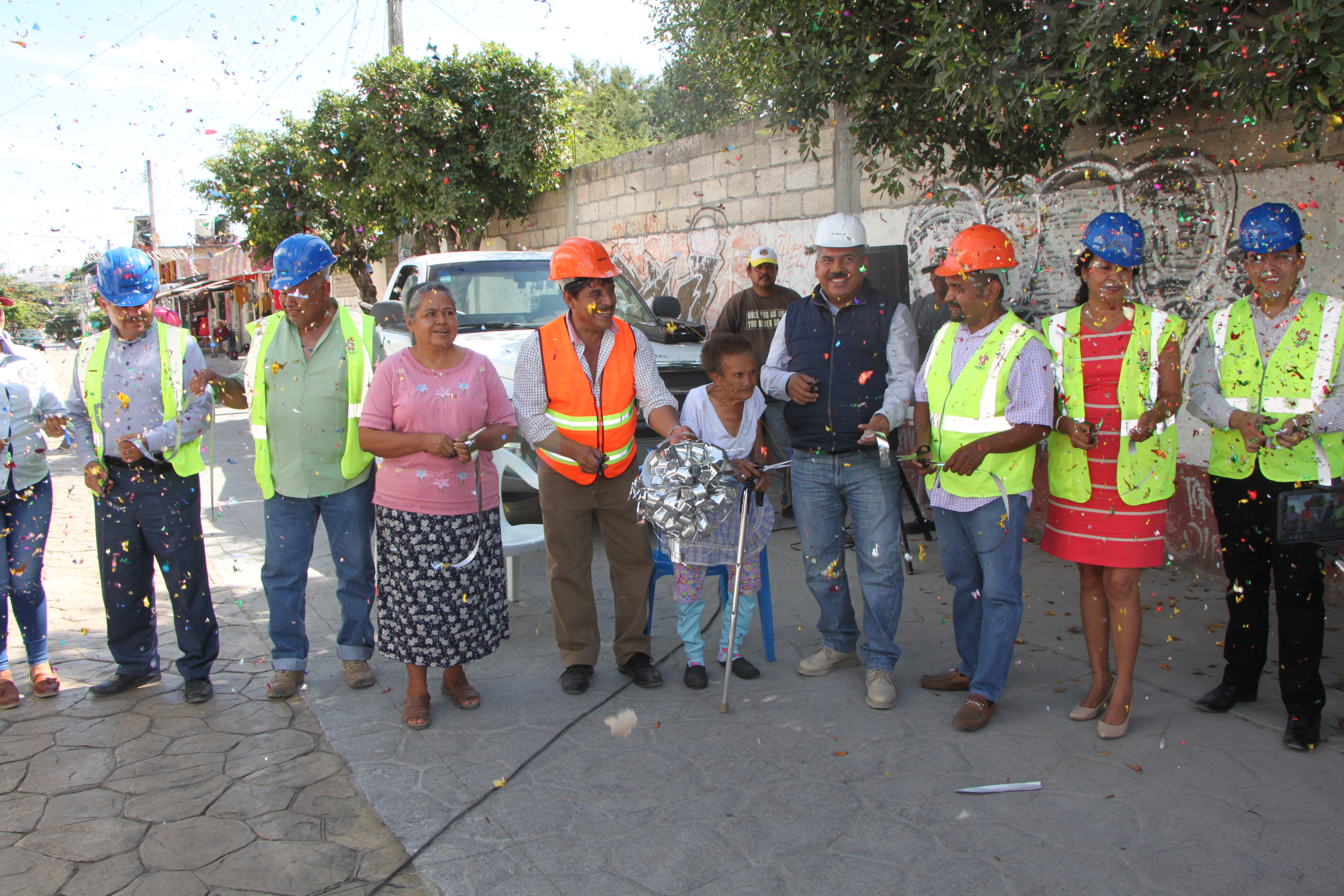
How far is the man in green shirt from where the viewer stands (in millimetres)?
4277

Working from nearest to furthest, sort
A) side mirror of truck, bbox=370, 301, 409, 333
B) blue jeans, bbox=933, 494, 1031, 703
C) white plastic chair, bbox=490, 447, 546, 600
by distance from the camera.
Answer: blue jeans, bbox=933, 494, 1031, 703, white plastic chair, bbox=490, 447, 546, 600, side mirror of truck, bbox=370, 301, 409, 333

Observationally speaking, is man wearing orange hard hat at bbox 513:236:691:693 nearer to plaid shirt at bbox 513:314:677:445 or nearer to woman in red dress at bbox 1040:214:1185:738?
plaid shirt at bbox 513:314:677:445

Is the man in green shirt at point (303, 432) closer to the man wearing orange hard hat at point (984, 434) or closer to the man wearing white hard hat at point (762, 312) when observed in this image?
the man wearing orange hard hat at point (984, 434)

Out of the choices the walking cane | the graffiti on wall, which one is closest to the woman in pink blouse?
the walking cane

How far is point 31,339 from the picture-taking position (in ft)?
69.3

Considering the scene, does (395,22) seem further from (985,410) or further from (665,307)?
(985,410)

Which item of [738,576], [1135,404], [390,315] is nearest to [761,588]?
[738,576]

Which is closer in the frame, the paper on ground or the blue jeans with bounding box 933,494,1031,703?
the paper on ground

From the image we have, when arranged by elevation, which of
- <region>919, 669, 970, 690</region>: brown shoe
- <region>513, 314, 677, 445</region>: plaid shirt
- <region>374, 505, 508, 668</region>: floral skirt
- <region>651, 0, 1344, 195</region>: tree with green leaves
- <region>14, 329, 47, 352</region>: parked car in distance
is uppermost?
<region>651, 0, 1344, 195</region>: tree with green leaves

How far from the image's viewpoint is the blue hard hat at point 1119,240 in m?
3.55

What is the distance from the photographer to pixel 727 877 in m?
2.91

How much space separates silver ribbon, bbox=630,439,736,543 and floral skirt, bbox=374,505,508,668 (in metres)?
0.78

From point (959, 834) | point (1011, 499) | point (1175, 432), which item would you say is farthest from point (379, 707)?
point (1175, 432)

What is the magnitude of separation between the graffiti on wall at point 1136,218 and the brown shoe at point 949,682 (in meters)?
2.45
